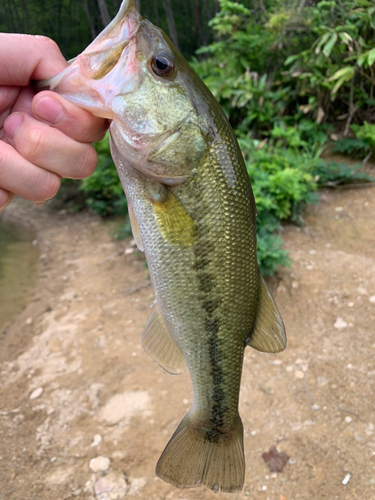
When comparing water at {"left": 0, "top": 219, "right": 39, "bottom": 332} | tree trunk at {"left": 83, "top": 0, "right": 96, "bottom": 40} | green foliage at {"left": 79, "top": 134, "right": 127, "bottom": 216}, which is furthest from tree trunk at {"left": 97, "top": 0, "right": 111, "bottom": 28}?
water at {"left": 0, "top": 219, "right": 39, "bottom": 332}

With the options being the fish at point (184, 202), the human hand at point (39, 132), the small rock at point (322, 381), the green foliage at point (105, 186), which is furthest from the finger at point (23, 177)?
the green foliage at point (105, 186)

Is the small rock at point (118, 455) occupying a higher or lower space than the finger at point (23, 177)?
lower

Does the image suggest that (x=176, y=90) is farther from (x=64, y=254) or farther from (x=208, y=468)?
(x=64, y=254)

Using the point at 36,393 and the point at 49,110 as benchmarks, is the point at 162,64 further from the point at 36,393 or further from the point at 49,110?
the point at 36,393

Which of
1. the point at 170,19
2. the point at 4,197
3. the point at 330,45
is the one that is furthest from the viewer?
the point at 170,19

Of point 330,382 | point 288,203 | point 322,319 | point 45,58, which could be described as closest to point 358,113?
point 288,203

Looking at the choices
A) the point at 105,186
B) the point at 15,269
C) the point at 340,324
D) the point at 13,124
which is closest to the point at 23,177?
the point at 13,124

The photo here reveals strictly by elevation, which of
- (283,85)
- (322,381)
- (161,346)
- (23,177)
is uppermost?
(23,177)

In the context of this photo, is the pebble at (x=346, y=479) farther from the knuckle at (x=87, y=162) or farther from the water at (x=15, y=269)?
the water at (x=15, y=269)
